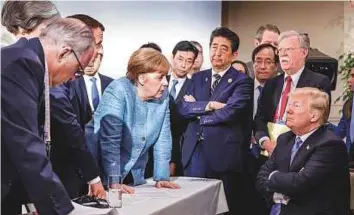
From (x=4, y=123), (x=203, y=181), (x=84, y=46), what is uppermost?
(x=84, y=46)

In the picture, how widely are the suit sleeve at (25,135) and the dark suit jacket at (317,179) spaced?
1.36 metres

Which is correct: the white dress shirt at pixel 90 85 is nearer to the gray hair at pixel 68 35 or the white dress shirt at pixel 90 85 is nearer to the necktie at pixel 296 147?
the necktie at pixel 296 147

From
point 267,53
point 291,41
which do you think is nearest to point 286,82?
point 291,41

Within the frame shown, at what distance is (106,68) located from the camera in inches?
167

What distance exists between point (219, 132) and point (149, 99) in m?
0.79

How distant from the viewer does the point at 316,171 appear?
8.71ft

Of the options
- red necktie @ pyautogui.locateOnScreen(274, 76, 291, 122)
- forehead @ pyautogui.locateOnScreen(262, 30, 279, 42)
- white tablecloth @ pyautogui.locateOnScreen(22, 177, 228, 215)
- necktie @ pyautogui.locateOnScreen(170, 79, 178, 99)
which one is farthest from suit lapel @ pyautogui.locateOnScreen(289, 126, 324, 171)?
forehead @ pyautogui.locateOnScreen(262, 30, 279, 42)

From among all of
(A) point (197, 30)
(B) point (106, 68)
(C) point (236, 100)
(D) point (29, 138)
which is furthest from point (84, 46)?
(A) point (197, 30)

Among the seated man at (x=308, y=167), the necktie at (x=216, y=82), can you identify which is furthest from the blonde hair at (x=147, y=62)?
the necktie at (x=216, y=82)

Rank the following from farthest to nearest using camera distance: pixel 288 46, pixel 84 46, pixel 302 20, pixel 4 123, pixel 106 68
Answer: pixel 302 20, pixel 106 68, pixel 288 46, pixel 84 46, pixel 4 123

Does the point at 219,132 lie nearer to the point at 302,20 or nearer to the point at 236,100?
the point at 236,100

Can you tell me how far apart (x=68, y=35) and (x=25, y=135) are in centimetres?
35

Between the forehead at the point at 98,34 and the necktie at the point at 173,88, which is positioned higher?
the forehead at the point at 98,34

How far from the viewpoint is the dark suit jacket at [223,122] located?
352 centimetres
